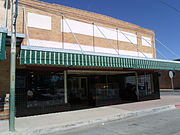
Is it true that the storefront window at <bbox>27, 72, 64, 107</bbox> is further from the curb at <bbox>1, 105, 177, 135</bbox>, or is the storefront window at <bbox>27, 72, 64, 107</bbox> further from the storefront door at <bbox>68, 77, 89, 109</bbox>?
the curb at <bbox>1, 105, 177, 135</bbox>

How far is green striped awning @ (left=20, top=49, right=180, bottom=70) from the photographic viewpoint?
25.2ft

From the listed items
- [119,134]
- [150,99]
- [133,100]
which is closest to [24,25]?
[119,134]

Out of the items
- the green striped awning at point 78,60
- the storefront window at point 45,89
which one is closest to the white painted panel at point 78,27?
the storefront window at point 45,89

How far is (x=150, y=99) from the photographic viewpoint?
17219mm

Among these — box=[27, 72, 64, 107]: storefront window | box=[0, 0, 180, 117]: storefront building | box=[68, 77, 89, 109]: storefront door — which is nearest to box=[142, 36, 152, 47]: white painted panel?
box=[0, 0, 180, 117]: storefront building

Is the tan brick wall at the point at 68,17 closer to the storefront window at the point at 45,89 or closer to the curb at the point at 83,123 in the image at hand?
the storefront window at the point at 45,89

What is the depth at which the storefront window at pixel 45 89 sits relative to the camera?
408 inches

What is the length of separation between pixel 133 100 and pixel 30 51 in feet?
39.6

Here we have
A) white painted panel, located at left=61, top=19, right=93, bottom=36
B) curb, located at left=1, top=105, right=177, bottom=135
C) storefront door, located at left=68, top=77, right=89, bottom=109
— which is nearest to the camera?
curb, located at left=1, top=105, right=177, bottom=135

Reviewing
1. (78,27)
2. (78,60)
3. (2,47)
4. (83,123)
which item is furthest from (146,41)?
(2,47)

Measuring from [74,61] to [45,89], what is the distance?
338 centimetres

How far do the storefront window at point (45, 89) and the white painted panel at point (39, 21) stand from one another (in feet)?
10.7

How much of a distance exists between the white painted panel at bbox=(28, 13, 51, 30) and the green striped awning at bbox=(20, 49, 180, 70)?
3903 mm

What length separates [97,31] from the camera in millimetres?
14305
